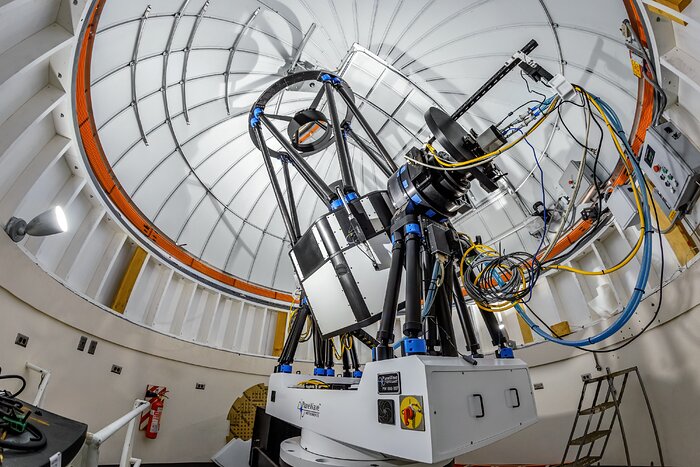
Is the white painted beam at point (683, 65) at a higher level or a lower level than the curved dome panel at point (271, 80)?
lower

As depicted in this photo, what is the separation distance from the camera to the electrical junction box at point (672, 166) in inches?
89.0

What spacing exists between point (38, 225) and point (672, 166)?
214 inches

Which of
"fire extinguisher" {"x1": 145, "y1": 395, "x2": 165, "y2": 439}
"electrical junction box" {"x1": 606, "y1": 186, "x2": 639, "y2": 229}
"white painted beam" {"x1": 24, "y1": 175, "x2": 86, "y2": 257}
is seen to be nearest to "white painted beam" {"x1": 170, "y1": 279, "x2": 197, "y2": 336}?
"fire extinguisher" {"x1": 145, "y1": 395, "x2": 165, "y2": 439}

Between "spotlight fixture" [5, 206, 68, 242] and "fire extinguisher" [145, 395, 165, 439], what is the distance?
9.41ft

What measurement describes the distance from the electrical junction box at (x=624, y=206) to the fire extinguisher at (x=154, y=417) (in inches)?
245

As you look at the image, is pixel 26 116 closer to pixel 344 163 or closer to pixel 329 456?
pixel 344 163

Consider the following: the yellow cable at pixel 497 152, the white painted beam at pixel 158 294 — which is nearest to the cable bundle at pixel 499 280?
the yellow cable at pixel 497 152

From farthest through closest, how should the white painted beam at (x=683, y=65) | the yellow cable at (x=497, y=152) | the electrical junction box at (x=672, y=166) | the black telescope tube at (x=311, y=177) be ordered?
the black telescope tube at (x=311, y=177), the electrical junction box at (x=672, y=166), the white painted beam at (x=683, y=65), the yellow cable at (x=497, y=152)

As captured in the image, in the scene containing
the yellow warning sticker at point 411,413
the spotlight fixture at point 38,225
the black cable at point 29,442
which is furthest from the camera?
the spotlight fixture at point 38,225

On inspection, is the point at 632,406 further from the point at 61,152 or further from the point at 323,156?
the point at 61,152

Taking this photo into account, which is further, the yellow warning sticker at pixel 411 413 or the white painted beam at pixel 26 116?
the white painted beam at pixel 26 116

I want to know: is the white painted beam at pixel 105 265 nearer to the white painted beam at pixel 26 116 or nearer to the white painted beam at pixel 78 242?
the white painted beam at pixel 78 242

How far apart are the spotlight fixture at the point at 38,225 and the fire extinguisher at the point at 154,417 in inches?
113

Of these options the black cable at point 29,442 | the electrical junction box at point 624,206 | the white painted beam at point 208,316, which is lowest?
the black cable at point 29,442
